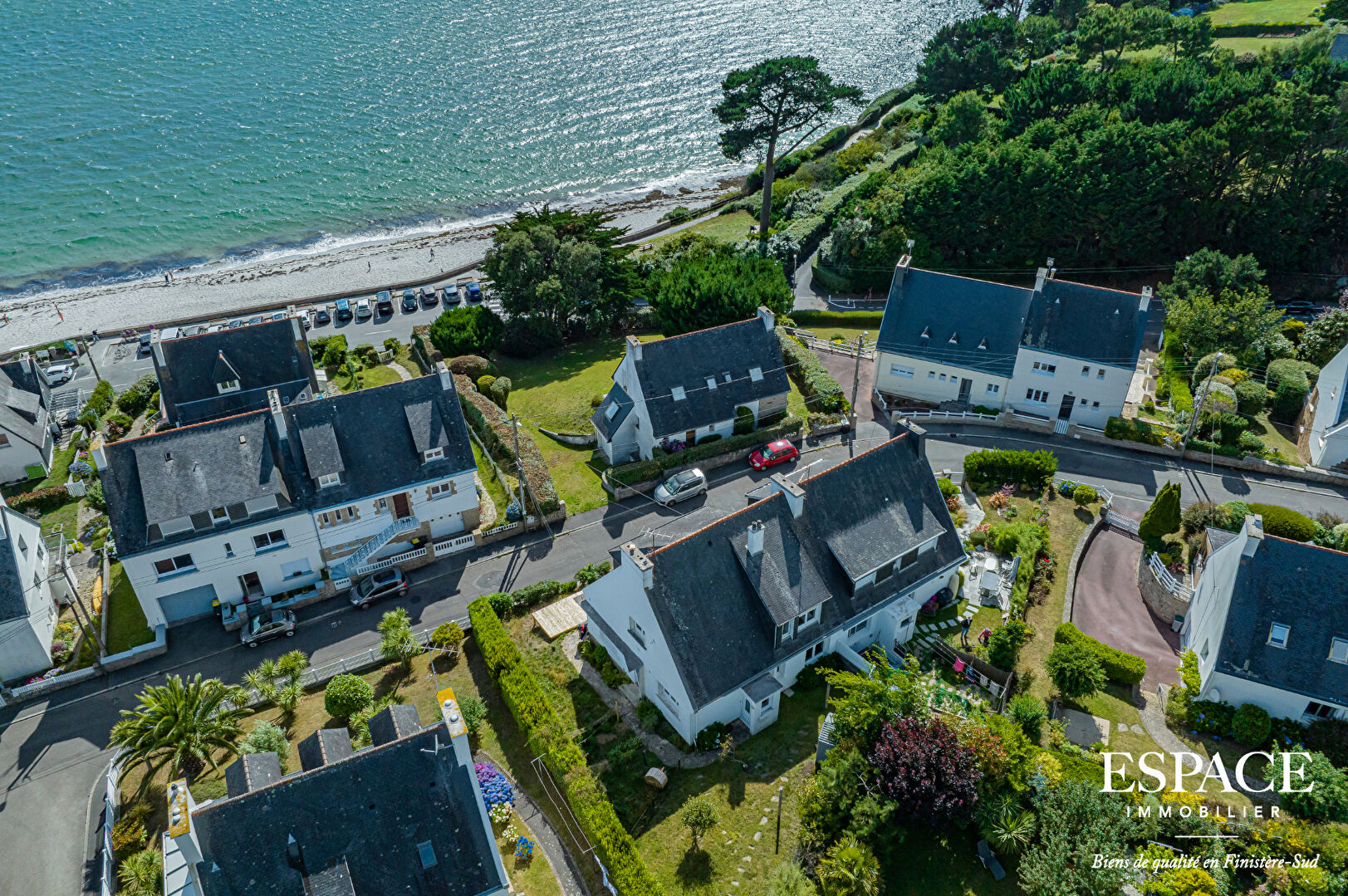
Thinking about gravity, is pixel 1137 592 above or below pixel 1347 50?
below

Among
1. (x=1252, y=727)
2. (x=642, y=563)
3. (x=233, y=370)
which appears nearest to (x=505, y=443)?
(x=233, y=370)

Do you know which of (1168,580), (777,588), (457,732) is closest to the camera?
(457,732)

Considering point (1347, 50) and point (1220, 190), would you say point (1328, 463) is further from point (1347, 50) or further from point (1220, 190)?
point (1347, 50)

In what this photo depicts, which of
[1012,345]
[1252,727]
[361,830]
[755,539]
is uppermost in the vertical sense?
[1012,345]

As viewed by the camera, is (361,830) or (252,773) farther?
(252,773)

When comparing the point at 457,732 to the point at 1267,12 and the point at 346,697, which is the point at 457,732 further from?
the point at 1267,12

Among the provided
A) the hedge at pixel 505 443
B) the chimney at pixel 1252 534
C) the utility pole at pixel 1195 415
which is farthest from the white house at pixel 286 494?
the utility pole at pixel 1195 415

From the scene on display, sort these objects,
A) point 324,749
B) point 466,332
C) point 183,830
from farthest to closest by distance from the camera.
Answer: point 466,332 → point 324,749 → point 183,830

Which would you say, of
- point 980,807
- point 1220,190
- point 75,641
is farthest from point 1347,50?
point 75,641
